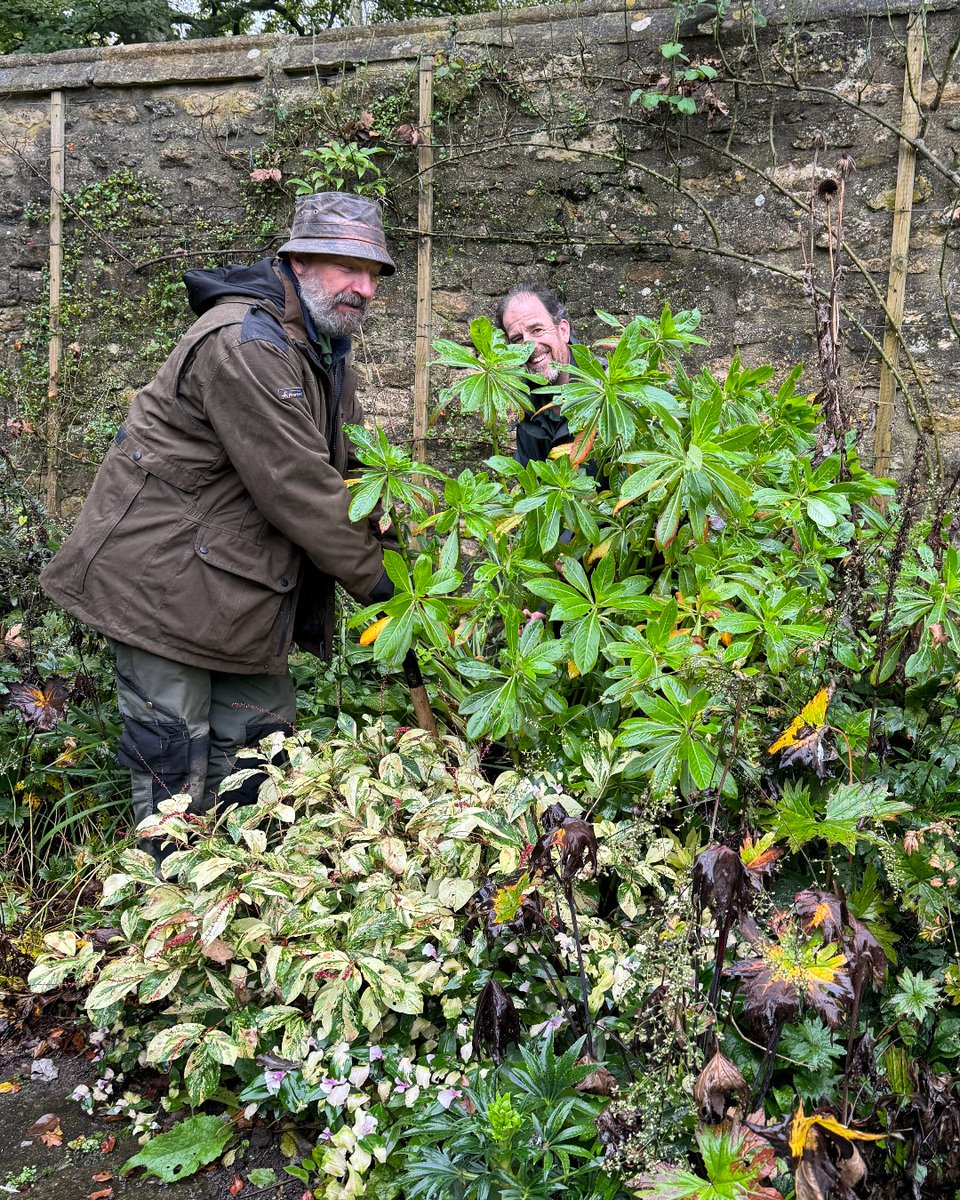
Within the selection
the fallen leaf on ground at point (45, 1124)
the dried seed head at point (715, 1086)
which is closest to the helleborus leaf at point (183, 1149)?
the fallen leaf on ground at point (45, 1124)

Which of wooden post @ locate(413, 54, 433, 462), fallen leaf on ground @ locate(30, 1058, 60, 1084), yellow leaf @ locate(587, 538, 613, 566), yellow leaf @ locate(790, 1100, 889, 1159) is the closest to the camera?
yellow leaf @ locate(790, 1100, 889, 1159)

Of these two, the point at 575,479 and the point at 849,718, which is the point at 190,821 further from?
the point at 849,718

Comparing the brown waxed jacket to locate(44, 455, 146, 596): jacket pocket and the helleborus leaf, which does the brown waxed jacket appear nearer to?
locate(44, 455, 146, 596): jacket pocket

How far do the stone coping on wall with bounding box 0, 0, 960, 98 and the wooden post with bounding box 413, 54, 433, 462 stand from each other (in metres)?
0.25

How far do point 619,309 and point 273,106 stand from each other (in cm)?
209

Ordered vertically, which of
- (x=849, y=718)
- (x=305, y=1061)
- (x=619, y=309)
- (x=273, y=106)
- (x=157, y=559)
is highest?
(x=273, y=106)

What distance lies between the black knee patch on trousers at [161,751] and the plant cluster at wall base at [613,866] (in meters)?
0.45

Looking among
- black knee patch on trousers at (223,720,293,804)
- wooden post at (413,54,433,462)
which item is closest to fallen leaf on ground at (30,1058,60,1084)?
black knee patch on trousers at (223,720,293,804)

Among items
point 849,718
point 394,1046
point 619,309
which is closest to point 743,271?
point 619,309

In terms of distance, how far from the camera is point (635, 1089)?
168 cm

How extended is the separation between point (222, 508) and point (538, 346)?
1.39m

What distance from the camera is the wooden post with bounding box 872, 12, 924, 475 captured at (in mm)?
4312

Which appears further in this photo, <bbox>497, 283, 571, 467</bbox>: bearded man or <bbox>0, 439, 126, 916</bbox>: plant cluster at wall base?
<bbox>497, 283, 571, 467</bbox>: bearded man

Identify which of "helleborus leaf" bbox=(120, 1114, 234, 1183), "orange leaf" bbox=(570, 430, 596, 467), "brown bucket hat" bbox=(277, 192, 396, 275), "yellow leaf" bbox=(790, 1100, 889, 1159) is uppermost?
"brown bucket hat" bbox=(277, 192, 396, 275)
